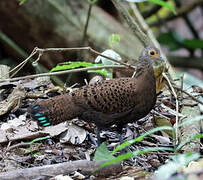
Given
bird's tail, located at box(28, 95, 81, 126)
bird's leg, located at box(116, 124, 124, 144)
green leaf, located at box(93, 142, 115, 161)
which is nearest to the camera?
green leaf, located at box(93, 142, 115, 161)

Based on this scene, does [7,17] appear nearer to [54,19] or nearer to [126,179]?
[54,19]

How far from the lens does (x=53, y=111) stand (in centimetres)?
370

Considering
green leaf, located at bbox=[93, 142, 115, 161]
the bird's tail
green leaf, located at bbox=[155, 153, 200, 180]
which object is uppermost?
the bird's tail

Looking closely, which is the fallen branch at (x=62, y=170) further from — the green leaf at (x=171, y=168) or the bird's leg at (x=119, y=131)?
the green leaf at (x=171, y=168)

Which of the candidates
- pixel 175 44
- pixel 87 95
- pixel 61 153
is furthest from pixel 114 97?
pixel 175 44

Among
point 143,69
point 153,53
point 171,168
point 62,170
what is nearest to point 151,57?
point 153,53

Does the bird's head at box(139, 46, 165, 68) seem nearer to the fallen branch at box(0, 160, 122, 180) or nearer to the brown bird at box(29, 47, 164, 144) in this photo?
the brown bird at box(29, 47, 164, 144)

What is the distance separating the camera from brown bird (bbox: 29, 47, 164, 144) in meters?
3.72

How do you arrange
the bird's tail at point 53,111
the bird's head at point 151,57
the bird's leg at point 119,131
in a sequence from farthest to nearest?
the bird's head at point 151,57, the bird's leg at point 119,131, the bird's tail at point 53,111

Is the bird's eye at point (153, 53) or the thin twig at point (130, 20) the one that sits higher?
the thin twig at point (130, 20)

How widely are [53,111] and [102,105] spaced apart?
42 centimetres

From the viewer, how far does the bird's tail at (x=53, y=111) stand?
12.1ft

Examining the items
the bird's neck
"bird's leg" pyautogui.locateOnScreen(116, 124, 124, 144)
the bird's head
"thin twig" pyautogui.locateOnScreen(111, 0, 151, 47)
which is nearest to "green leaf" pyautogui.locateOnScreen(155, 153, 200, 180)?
"bird's leg" pyautogui.locateOnScreen(116, 124, 124, 144)

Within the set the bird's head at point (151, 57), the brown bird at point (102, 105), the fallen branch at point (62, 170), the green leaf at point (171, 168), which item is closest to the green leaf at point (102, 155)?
the fallen branch at point (62, 170)
